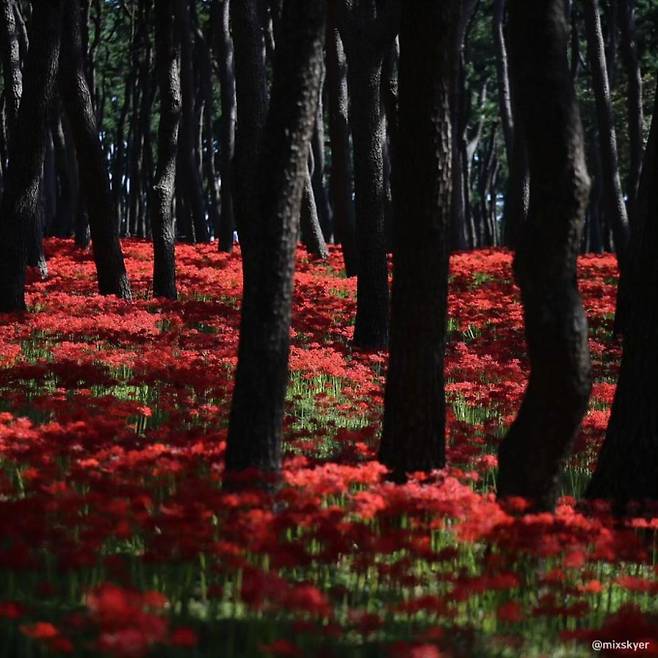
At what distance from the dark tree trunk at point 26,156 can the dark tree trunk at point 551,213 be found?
10150 millimetres

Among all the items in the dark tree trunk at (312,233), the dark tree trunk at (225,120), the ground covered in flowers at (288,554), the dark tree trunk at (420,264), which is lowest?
the ground covered in flowers at (288,554)

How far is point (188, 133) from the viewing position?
27.8m

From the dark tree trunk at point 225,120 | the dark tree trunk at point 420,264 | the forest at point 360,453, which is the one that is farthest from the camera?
the dark tree trunk at point 225,120

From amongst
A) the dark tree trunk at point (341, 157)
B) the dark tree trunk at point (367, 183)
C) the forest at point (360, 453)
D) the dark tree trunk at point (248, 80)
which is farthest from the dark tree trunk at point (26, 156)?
the dark tree trunk at point (341, 157)

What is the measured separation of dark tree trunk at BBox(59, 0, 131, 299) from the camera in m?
16.2

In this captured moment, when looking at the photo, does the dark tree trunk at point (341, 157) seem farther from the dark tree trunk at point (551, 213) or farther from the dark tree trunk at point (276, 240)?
the dark tree trunk at point (551, 213)

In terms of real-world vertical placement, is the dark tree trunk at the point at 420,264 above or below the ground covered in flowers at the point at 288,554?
above

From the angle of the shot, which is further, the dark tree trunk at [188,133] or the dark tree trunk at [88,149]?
the dark tree trunk at [188,133]

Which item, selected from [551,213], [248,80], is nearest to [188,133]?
[248,80]

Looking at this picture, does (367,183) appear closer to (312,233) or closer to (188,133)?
(312,233)

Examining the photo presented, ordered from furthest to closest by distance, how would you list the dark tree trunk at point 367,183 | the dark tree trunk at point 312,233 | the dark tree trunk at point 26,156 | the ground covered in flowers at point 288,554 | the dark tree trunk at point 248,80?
the dark tree trunk at point 312,233, the dark tree trunk at point 26,156, the dark tree trunk at point 367,183, the dark tree trunk at point 248,80, the ground covered in flowers at point 288,554

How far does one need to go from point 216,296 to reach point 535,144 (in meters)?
13.3

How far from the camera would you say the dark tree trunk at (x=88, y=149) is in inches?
638

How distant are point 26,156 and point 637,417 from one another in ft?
34.4
